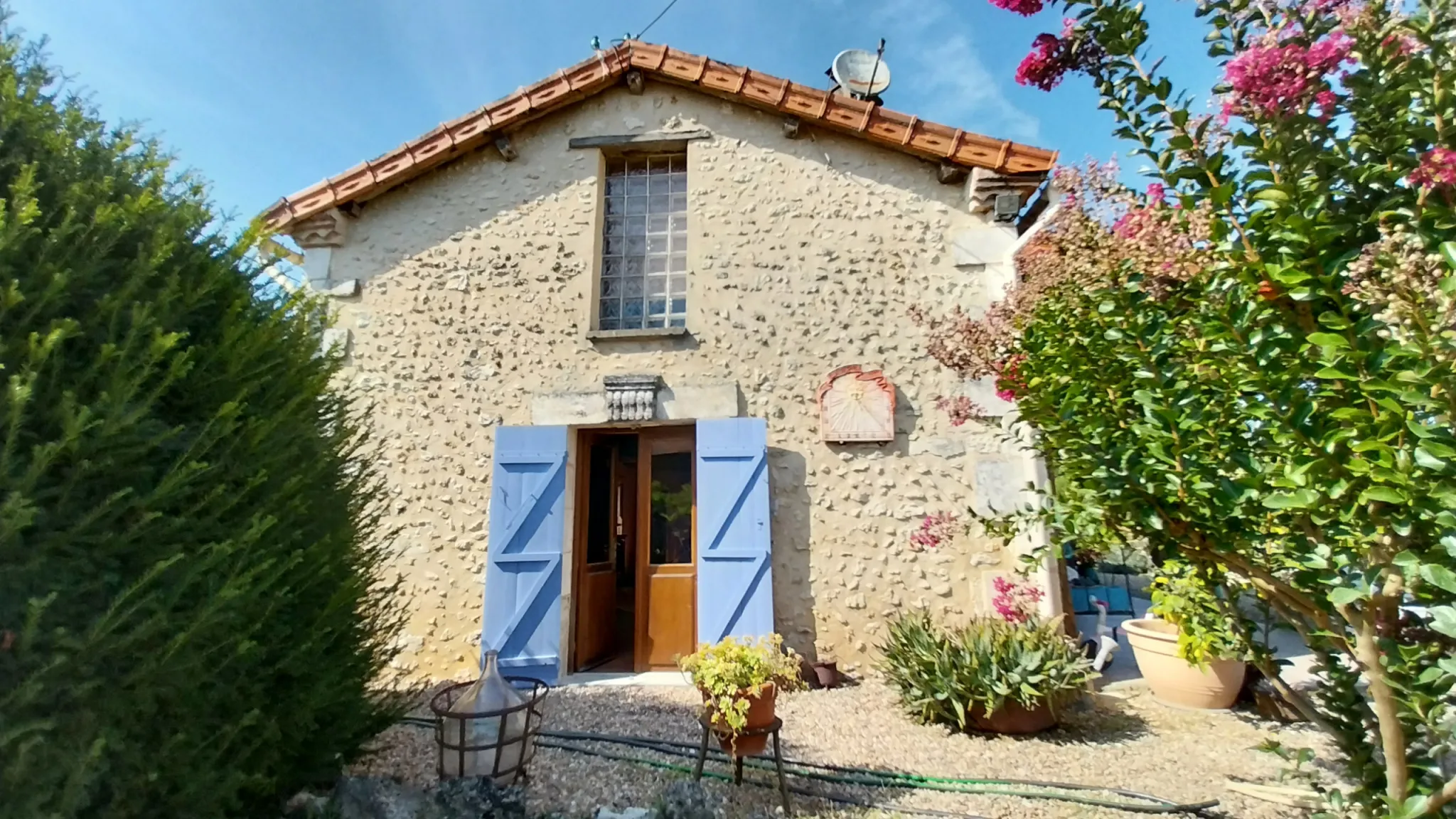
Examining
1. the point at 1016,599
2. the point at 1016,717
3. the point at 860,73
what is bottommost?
the point at 1016,717

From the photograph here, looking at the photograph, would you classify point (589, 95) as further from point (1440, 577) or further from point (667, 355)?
point (1440, 577)

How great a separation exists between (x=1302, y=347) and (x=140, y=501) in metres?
2.74

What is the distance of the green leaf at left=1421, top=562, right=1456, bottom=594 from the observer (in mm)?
1139

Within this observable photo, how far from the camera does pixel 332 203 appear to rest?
18.9 feet

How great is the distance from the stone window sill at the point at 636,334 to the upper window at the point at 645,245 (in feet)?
0.78

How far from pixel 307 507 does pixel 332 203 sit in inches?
172

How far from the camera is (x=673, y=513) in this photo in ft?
18.2

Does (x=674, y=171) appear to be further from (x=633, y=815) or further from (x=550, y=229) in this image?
(x=633, y=815)

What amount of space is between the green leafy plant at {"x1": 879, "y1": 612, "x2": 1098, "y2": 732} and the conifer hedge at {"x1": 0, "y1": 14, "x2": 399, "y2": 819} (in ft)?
10.2

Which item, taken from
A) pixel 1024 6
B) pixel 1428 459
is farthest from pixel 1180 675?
pixel 1024 6

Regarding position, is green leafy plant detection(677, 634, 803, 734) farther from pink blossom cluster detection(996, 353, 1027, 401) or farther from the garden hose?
pink blossom cluster detection(996, 353, 1027, 401)

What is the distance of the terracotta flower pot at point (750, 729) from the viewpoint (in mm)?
2904

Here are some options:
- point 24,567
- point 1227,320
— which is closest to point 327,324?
point 24,567

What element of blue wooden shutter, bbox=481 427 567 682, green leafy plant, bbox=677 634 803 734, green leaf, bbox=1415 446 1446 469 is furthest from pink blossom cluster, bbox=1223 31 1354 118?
blue wooden shutter, bbox=481 427 567 682
